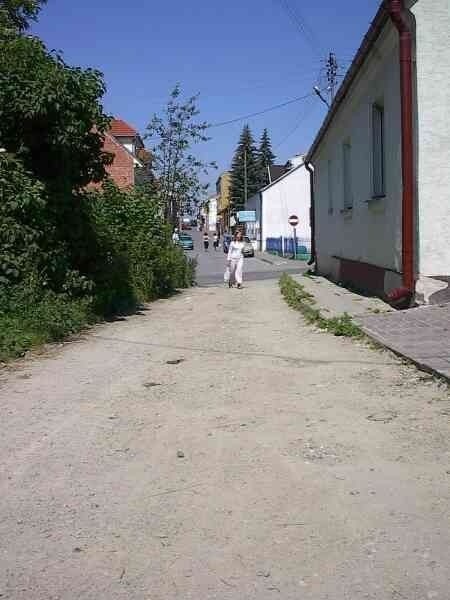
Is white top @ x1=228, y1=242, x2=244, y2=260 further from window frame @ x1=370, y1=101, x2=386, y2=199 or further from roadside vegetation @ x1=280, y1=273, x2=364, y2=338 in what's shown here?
window frame @ x1=370, y1=101, x2=386, y2=199

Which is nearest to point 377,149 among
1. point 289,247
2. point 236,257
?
point 236,257

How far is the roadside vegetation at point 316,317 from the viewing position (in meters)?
9.75

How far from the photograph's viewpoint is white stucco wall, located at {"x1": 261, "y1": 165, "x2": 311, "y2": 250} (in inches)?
2520

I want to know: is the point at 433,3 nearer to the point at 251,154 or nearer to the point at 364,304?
the point at 364,304

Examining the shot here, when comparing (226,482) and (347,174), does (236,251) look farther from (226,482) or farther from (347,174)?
(226,482)

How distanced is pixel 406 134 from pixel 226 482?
25.5 feet

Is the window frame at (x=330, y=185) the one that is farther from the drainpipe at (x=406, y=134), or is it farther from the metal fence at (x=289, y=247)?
the metal fence at (x=289, y=247)

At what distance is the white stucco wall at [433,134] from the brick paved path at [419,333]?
36.6 inches

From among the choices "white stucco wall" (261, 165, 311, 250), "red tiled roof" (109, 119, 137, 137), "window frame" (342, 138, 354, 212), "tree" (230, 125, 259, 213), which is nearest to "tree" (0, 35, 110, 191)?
"window frame" (342, 138, 354, 212)

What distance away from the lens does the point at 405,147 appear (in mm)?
10695

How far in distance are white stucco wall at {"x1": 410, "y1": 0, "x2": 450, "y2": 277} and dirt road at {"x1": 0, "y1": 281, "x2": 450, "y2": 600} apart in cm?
338

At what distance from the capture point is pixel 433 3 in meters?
10.4

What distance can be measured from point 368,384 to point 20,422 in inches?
126

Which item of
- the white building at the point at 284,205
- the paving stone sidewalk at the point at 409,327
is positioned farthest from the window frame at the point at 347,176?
the white building at the point at 284,205
